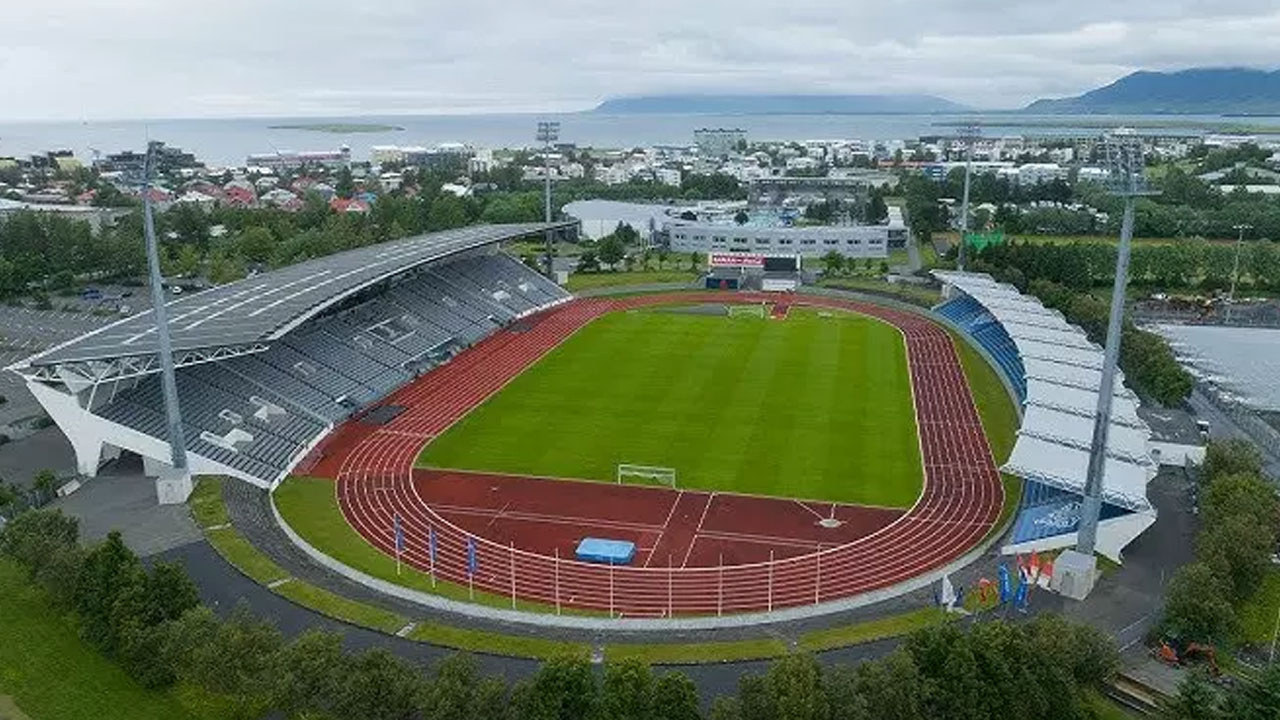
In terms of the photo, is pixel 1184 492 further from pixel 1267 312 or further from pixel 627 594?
pixel 1267 312

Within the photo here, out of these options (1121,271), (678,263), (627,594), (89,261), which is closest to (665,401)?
(627,594)

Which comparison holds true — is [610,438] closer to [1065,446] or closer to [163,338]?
[163,338]

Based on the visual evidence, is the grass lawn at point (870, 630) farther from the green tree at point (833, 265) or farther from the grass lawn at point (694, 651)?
the green tree at point (833, 265)

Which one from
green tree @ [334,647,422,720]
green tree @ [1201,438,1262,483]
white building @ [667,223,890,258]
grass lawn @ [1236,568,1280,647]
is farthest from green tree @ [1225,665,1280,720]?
white building @ [667,223,890,258]

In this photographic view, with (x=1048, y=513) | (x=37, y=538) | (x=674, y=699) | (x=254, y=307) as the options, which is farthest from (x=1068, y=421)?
(x=254, y=307)

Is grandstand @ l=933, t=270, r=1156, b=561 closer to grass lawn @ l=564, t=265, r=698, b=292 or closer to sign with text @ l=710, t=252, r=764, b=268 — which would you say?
sign with text @ l=710, t=252, r=764, b=268
